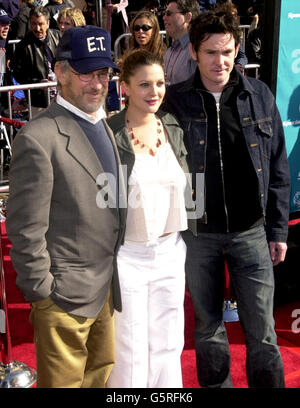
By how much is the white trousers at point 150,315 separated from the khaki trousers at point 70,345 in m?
0.08

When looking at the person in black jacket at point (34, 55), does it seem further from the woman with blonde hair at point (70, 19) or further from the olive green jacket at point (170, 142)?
the olive green jacket at point (170, 142)

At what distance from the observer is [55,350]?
8.25ft

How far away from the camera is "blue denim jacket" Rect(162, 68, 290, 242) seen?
2951mm

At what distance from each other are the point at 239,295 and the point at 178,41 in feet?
10.1

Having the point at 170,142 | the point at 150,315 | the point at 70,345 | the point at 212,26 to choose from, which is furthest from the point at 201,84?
the point at 70,345

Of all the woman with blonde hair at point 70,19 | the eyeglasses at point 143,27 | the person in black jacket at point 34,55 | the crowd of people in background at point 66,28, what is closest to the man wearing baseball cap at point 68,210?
the crowd of people in background at point 66,28

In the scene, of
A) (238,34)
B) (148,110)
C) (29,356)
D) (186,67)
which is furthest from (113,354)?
(186,67)

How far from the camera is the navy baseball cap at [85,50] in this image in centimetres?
242

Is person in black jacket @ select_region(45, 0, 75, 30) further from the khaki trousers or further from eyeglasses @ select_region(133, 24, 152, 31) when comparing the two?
the khaki trousers

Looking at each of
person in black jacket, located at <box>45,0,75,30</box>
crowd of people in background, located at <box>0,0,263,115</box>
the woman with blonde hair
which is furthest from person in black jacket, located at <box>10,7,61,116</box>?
person in black jacket, located at <box>45,0,75,30</box>

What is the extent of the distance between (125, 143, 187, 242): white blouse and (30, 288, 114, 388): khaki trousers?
0.38 m

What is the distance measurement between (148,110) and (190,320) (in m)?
2.27

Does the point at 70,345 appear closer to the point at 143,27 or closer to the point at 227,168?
the point at 227,168
